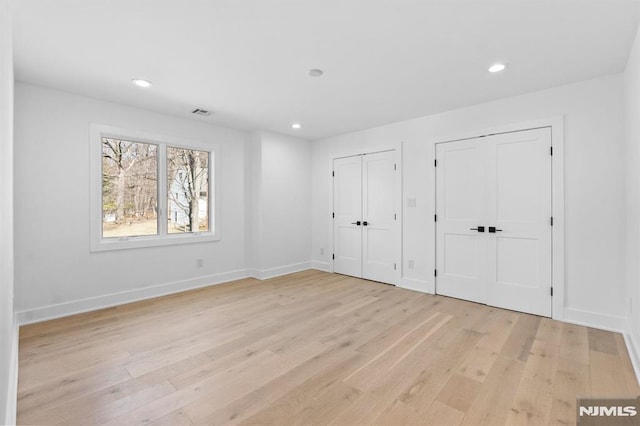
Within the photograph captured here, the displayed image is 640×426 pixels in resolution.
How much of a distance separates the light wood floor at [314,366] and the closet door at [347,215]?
5.65ft

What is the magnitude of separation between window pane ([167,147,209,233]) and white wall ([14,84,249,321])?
381mm

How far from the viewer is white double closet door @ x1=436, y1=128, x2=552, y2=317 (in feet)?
11.3

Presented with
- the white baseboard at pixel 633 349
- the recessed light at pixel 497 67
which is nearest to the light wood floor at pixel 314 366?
the white baseboard at pixel 633 349

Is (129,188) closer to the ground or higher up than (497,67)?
closer to the ground

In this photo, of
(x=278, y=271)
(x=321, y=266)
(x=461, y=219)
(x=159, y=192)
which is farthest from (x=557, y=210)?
(x=159, y=192)

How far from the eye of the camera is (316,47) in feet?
8.31

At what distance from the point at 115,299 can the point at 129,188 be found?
145cm

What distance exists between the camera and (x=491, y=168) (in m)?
3.79

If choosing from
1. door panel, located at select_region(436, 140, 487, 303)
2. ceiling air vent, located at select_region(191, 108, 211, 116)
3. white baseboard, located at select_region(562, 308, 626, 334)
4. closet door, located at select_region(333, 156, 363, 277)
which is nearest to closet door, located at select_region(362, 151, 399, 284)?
closet door, located at select_region(333, 156, 363, 277)

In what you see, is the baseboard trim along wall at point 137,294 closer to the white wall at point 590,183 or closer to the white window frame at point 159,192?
the white window frame at point 159,192

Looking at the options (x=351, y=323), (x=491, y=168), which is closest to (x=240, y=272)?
(x=351, y=323)

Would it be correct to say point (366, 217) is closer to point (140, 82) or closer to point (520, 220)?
point (520, 220)

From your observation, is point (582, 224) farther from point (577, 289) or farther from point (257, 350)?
point (257, 350)

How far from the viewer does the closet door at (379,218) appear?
191 inches
